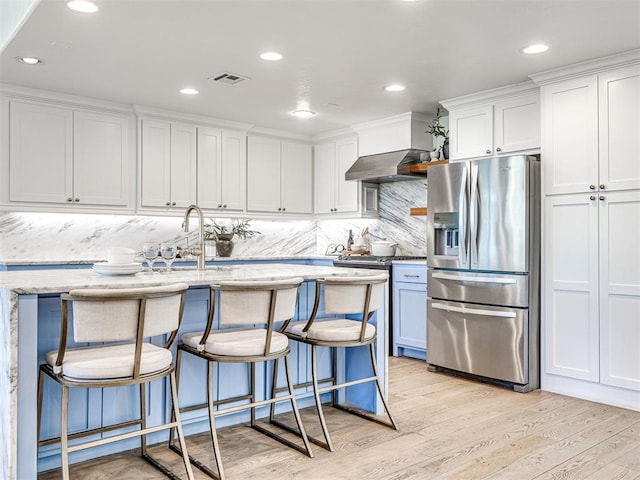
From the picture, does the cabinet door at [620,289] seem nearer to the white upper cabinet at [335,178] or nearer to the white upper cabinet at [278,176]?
the white upper cabinet at [335,178]

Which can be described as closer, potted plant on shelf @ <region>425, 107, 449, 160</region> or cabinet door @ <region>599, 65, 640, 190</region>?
cabinet door @ <region>599, 65, 640, 190</region>

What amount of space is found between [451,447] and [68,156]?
3.98m

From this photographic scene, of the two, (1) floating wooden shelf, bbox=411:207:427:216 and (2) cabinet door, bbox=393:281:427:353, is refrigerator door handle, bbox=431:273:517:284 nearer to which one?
(2) cabinet door, bbox=393:281:427:353

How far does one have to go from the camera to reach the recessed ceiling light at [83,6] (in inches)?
112

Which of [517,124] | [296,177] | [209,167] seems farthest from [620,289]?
[209,167]

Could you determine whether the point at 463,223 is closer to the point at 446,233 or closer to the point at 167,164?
the point at 446,233

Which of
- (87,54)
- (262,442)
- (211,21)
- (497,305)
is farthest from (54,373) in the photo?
(497,305)

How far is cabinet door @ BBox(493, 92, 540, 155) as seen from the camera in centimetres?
421

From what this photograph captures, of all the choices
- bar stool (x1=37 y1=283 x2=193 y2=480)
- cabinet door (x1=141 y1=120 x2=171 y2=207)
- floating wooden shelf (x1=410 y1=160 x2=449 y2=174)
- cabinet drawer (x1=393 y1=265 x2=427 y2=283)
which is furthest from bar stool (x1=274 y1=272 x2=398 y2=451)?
cabinet door (x1=141 y1=120 x2=171 y2=207)

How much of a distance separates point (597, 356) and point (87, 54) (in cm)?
403

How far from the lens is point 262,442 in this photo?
291 cm

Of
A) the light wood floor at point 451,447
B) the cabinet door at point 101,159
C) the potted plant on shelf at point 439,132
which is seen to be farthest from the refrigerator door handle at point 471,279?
the cabinet door at point 101,159

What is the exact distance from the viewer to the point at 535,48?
3.50 metres

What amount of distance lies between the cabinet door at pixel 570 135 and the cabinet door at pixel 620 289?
252mm
